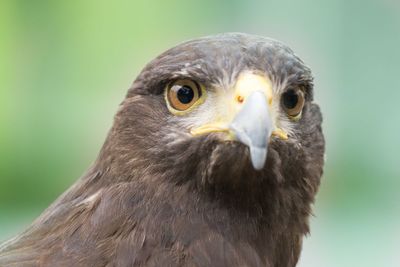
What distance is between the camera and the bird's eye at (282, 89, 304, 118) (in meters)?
2.38

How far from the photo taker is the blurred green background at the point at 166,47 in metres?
5.33

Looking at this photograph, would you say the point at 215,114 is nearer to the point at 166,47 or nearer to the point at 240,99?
the point at 240,99

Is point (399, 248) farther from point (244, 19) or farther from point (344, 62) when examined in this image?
point (244, 19)

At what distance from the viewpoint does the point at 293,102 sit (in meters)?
2.42

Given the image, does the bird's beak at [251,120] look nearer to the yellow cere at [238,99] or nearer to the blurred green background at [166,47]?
the yellow cere at [238,99]

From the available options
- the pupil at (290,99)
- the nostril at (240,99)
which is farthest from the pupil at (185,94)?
the pupil at (290,99)

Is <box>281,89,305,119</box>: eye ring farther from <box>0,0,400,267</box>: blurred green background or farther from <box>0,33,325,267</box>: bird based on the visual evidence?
<box>0,0,400,267</box>: blurred green background

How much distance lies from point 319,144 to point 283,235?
0.83 feet

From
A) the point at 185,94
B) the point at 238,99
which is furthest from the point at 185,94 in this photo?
the point at 238,99

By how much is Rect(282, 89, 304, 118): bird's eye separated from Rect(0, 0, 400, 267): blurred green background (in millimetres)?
2904

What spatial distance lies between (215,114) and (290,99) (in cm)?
22

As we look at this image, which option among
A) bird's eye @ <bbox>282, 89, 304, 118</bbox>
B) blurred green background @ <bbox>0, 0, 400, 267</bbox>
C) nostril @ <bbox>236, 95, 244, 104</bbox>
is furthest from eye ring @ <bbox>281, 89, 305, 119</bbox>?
blurred green background @ <bbox>0, 0, 400, 267</bbox>

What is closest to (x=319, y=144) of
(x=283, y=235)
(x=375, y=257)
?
(x=283, y=235)

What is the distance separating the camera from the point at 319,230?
5.54 meters
